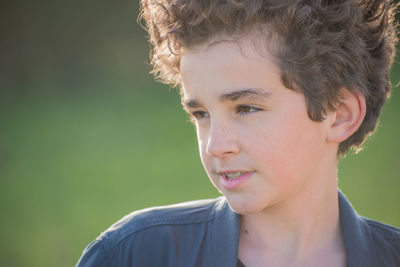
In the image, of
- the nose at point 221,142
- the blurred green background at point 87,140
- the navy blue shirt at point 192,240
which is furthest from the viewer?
the blurred green background at point 87,140

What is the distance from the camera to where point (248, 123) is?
152cm

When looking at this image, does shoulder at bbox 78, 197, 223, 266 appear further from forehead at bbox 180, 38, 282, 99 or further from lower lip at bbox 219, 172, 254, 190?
forehead at bbox 180, 38, 282, 99

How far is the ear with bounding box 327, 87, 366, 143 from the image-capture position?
5.59 feet

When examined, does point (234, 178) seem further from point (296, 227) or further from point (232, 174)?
point (296, 227)

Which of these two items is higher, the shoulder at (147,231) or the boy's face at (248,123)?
the boy's face at (248,123)

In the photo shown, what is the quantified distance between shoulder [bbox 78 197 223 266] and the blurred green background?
2110 mm

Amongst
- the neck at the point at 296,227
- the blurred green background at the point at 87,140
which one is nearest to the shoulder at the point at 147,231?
the neck at the point at 296,227

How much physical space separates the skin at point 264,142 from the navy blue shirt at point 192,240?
0.08 m

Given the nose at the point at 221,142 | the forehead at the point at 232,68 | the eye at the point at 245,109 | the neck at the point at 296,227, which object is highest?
the forehead at the point at 232,68

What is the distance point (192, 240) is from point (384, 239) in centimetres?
69

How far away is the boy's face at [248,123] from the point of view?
4.95 feet

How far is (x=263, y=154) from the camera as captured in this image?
1.51m

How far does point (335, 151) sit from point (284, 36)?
470mm

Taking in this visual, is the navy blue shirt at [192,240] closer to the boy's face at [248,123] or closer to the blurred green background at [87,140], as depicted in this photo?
the boy's face at [248,123]
